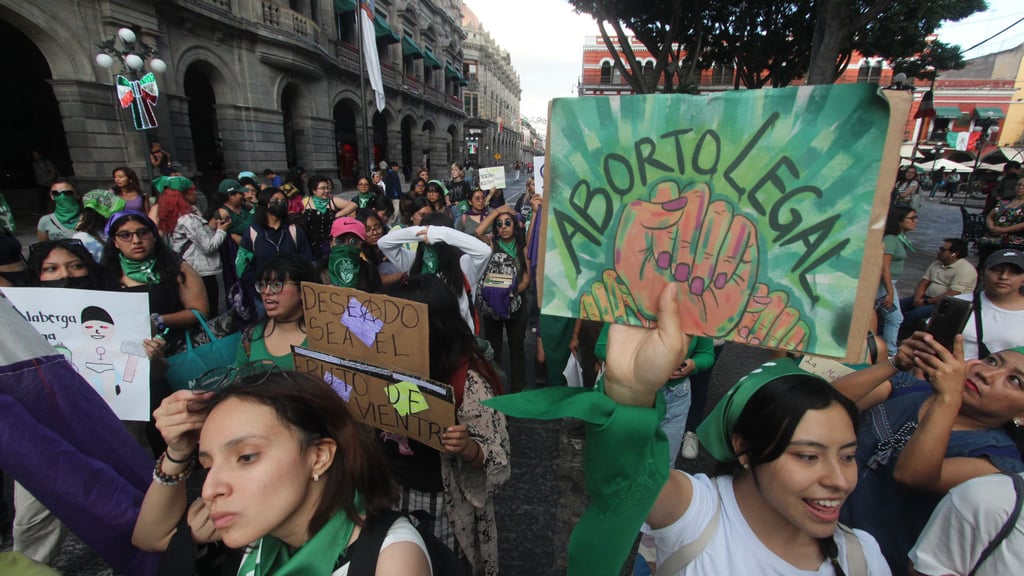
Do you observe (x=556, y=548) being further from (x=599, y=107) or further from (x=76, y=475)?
(x=599, y=107)

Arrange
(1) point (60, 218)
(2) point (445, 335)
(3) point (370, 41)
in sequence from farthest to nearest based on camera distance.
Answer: (3) point (370, 41), (1) point (60, 218), (2) point (445, 335)

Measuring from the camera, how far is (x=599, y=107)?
99 centimetres

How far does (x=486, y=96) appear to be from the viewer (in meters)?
60.2

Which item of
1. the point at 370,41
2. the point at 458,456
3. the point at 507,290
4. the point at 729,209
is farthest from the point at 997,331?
the point at 370,41

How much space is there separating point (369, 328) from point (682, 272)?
128 centimetres

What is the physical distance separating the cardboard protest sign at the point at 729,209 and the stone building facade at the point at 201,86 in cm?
946

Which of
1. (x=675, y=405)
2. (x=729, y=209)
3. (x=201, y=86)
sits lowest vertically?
(x=675, y=405)

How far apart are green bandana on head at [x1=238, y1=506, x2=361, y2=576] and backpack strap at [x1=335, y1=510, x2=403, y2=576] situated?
29mm

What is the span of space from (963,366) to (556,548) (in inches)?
80.6

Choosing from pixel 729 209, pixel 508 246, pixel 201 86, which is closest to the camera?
pixel 729 209

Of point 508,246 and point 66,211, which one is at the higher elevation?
point 66,211

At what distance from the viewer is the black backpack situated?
43.9 inches

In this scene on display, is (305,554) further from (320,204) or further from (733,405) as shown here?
(320,204)

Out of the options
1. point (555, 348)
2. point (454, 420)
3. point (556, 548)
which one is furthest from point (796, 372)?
point (556, 548)
